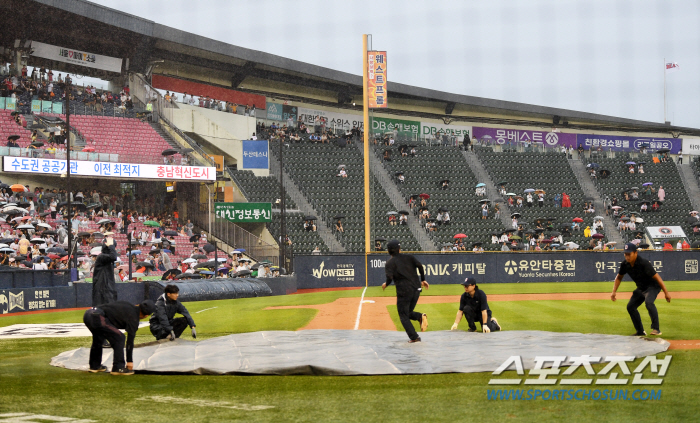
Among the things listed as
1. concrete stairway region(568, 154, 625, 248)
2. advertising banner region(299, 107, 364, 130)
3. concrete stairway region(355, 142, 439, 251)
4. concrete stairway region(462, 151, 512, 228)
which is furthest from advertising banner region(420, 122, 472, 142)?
concrete stairway region(568, 154, 625, 248)

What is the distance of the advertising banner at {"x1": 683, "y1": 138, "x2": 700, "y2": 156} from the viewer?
6075 cm

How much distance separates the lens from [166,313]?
11.4m

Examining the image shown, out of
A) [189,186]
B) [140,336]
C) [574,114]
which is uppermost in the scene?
[574,114]

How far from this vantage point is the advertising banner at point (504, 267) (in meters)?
31.8

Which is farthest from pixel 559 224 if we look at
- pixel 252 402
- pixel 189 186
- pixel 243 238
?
pixel 252 402

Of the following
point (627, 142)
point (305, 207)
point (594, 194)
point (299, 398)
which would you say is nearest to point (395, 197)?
point (305, 207)

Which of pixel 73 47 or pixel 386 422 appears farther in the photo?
pixel 73 47

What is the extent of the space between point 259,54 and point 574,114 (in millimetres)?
28417

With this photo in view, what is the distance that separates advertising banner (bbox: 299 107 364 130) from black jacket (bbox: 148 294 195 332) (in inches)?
1552

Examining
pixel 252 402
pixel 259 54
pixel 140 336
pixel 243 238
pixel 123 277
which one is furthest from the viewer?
pixel 259 54

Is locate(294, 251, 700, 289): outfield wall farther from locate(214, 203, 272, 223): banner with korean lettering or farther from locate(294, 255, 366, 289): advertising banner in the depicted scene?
locate(214, 203, 272, 223): banner with korean lettering

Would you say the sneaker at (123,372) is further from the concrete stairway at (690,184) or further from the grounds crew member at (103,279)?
the concrete stairway at (690,184)

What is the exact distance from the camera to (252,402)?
22.4ft

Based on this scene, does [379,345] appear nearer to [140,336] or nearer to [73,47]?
[140,336]
